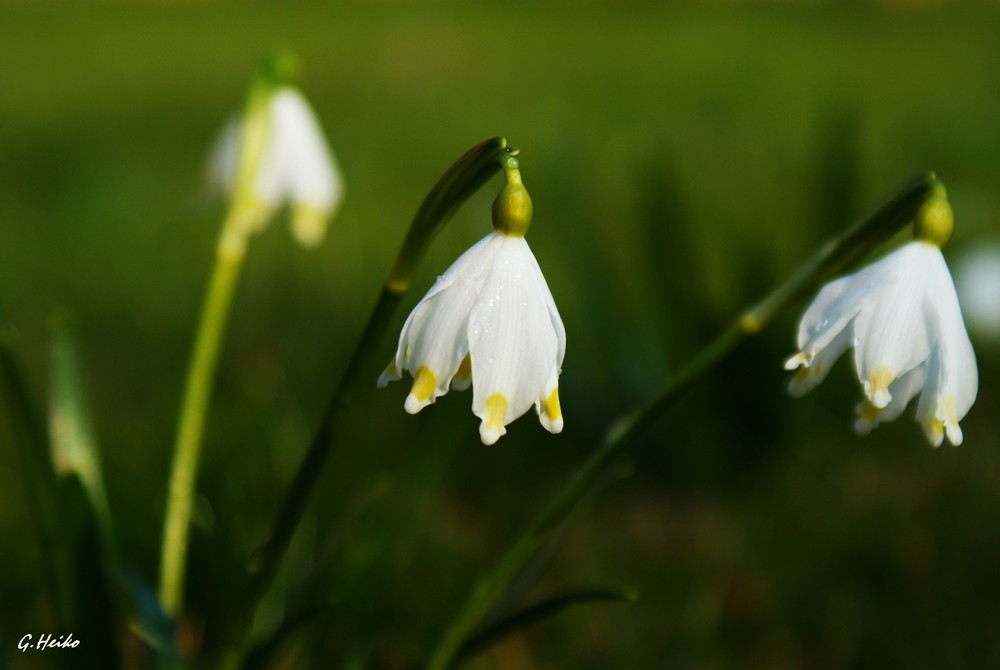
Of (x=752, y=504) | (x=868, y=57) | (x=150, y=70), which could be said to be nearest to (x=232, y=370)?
(x=752, y=504)

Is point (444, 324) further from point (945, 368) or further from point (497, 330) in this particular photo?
point (945, 368)

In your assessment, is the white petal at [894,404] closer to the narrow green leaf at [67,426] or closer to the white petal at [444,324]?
the white petal at [444,324]

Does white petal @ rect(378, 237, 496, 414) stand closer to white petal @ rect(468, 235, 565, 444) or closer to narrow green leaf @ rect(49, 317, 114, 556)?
white petal @ rect(468, 235, 565, 444)

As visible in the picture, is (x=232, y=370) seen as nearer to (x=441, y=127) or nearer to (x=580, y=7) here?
(x=441, y=127)

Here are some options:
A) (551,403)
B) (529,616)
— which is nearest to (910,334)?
(551,403)

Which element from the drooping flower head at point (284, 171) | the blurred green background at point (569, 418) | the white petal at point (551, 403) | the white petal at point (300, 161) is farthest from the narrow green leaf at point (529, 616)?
the white petal at point (300, 161)
